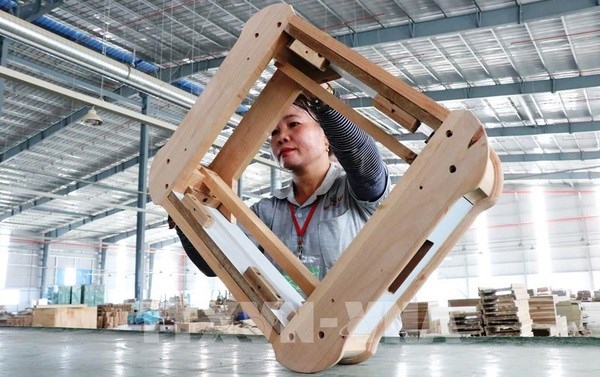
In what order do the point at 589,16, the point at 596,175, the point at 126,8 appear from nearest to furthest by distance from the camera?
the point at 589,16 → the point at 126,8 → the point at 596,175

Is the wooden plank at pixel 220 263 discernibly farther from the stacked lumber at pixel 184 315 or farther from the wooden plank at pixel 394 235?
the stacked lumber at pixel 184 315

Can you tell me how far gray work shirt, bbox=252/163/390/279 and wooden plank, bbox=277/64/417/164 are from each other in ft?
1.39

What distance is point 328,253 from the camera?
1799 millimetres

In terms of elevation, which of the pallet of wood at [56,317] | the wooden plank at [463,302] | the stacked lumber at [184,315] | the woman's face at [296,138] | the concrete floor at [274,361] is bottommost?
the stacked lumber at [184,315]

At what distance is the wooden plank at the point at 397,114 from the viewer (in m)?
1.26

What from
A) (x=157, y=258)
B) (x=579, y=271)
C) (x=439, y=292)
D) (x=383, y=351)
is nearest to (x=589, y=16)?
(x=383, y=351)

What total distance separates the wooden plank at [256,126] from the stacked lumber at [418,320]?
7249mm

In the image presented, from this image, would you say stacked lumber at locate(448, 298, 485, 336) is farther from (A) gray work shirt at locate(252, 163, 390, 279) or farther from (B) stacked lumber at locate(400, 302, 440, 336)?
(A) gray work shirt at locate(252, 163, 390, 279)

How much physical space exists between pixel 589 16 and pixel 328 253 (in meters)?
7.66

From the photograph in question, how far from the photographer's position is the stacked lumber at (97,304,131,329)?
1032 cm

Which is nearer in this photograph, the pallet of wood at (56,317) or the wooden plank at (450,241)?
the wooden plank at (450,241)

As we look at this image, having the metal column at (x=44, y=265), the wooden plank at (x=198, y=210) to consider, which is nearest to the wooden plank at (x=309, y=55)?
the wooden plank at (x=198, y=210)

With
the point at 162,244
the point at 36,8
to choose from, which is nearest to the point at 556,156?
the point at 36,8

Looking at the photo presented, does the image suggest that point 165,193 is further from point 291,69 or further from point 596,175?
point 596,175
